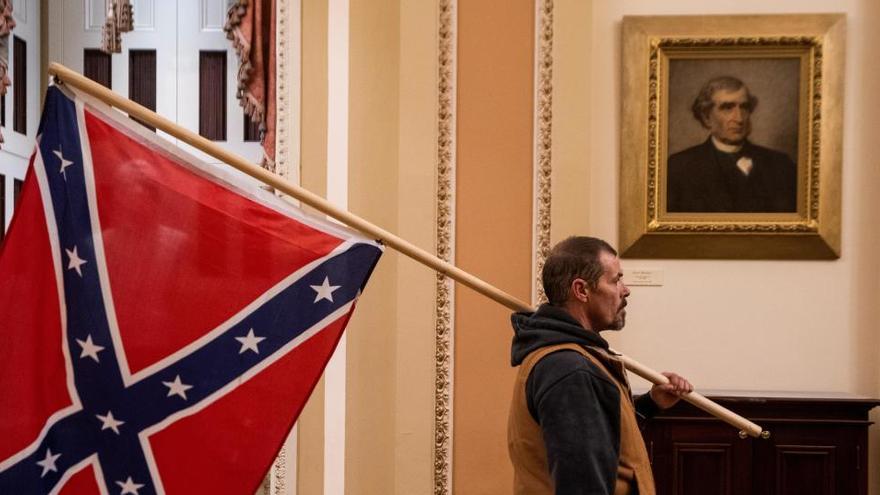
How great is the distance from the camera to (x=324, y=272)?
199cm

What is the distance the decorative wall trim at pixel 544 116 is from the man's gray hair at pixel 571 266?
1.78m

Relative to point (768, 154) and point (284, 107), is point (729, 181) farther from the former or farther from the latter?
point (284, 107)

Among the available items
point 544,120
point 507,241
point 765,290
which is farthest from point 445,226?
point 765,290

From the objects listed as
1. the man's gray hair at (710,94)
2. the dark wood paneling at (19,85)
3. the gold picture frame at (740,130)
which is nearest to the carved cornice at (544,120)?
the gold picture frame at (740,130)

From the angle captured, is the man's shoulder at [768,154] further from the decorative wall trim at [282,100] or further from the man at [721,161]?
the decorative wall trim at [282,100]

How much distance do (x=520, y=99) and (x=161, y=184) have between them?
2.26m

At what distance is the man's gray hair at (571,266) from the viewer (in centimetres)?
197

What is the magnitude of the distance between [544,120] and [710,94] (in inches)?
37.3

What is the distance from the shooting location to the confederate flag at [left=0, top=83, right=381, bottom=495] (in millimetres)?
1806

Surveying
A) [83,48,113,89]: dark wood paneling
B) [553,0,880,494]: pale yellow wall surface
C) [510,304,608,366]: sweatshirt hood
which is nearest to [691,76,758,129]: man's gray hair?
[553,0,880,494]: pale yellow wall surface

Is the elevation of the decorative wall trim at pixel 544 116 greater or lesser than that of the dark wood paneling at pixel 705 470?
greater

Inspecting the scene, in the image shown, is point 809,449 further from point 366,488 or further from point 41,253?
point 41,253

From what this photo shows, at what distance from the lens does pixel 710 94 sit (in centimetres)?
406

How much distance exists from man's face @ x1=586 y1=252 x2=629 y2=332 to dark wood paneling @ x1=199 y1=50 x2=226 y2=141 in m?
2.97
